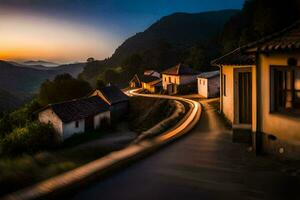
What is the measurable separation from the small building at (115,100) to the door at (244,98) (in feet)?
114

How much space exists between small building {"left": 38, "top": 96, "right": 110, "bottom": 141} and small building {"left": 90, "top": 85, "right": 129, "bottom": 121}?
2.34m

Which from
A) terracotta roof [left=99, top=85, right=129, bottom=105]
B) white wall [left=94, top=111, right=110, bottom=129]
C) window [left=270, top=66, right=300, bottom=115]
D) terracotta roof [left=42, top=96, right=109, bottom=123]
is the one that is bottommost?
white wall [left=94, top=111, right=110, bottom=129]

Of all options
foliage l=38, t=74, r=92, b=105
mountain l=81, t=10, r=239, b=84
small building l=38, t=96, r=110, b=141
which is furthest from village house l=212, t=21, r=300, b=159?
mountain l=81, t=10, r=239, b=84

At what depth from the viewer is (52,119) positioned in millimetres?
38312

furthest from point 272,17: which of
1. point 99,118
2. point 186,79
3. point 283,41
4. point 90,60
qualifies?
point 90,60

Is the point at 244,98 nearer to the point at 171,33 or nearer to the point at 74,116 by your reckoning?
the point at 74,116

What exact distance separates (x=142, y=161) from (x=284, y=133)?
4.23 m

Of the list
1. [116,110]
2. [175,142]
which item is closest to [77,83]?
[116,110]

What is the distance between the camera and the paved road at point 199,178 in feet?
25.8

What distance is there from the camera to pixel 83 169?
823 centimetres

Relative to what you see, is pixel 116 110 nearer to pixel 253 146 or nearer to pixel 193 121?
pixel 193 121

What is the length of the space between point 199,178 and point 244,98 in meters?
5.07

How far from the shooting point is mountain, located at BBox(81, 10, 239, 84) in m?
83.8

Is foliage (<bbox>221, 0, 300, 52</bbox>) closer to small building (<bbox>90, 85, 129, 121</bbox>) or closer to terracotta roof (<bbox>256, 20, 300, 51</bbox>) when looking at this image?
small building (<bbox>90, 85, 129, 121</bbox>)
